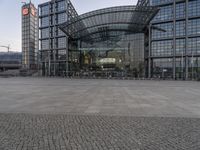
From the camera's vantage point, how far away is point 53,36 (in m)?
68.0

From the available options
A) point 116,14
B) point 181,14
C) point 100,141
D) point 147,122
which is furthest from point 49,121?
point 181,14

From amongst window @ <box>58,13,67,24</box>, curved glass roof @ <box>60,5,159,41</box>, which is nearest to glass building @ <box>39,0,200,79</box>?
curved glass roof @ <box>60,5,159,41</box>

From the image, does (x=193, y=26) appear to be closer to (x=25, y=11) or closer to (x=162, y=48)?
(x=162, y=48)

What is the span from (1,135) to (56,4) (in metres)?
71.6

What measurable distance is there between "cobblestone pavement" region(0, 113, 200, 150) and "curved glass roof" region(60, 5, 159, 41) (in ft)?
136

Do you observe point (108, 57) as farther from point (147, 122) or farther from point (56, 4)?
point (147, 122)

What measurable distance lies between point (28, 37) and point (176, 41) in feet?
295

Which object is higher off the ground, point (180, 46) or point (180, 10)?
point (180, 10)

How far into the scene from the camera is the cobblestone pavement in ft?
14.6

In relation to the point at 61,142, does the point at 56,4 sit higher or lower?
higher

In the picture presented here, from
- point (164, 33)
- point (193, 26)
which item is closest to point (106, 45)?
point (164, 33)

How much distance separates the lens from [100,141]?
471cm

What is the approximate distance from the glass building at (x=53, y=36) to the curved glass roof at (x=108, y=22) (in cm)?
889

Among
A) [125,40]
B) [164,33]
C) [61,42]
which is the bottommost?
[125,40]
